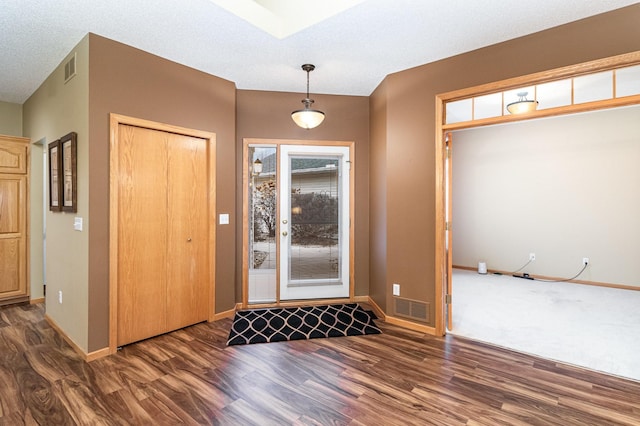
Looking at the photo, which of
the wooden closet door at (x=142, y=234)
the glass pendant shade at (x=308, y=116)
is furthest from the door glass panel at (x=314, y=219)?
the wooden closet door at (x=142, y=234)

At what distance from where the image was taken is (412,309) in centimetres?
336

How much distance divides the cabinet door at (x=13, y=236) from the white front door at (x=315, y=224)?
3.62 meters

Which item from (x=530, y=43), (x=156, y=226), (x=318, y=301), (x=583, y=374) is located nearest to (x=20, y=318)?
(x=156, y=226)

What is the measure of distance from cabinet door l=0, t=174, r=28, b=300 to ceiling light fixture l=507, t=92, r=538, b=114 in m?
6.06

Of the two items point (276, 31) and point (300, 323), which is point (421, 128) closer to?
point (276, 31)

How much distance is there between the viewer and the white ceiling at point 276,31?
7.56ft

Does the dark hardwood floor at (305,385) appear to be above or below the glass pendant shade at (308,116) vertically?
below

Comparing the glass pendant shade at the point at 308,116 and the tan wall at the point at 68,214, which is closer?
the tan wall at the point at 68,214

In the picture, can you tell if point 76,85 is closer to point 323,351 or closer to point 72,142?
point 72,142

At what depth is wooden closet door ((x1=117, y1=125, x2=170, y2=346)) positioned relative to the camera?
288cm

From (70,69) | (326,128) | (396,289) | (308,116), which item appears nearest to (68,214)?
(70,69)

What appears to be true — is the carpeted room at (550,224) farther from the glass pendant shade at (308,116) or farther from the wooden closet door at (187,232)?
the wooden closet door at (187,232)

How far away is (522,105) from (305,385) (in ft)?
9.96

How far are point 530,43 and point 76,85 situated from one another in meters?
4.13
